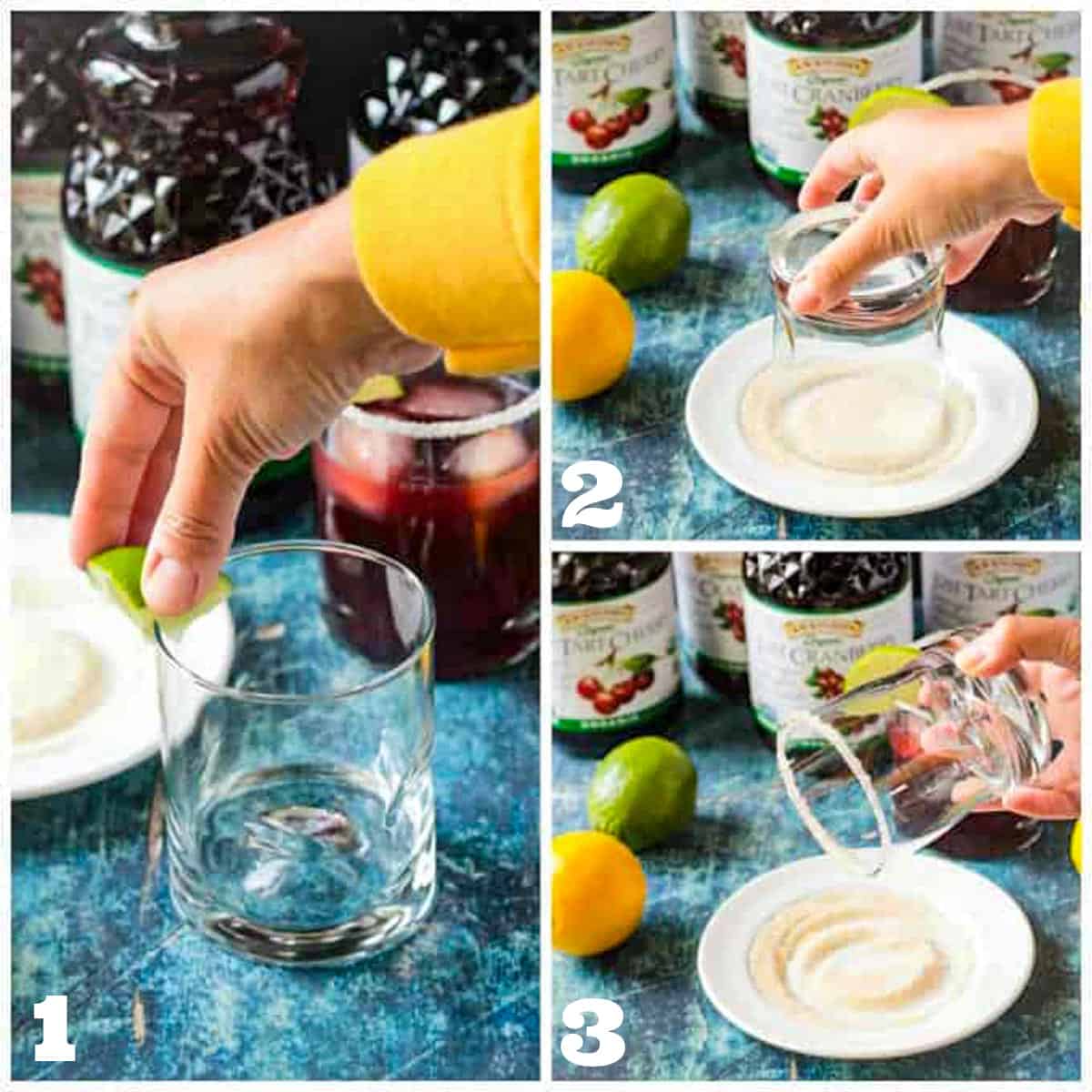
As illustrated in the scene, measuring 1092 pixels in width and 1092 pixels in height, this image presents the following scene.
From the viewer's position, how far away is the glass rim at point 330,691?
0.98 metres

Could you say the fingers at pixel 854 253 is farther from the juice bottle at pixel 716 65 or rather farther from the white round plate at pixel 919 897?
the white round plate at pixel 919 897

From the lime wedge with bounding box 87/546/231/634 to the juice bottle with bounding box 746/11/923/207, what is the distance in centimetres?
32

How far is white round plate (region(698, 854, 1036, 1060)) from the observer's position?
1.02 m

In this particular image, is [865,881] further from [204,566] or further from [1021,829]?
[204,566]

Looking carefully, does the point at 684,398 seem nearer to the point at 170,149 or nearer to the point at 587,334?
the point at 587,334

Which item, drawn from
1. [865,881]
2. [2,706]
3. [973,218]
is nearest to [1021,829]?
[865,881]

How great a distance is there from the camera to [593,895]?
104 cm

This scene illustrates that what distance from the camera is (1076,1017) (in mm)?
1036

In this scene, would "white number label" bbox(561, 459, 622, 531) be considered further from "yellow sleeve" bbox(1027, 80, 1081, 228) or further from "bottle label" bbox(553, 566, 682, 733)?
"yellow sleeve" bbox(1027, 80, 1081, 228)

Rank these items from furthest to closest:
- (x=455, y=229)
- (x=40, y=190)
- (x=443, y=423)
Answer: (x=40, y=190) < (x=443, y=423) < (x=455, y=229)

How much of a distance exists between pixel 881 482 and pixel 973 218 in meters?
0.12

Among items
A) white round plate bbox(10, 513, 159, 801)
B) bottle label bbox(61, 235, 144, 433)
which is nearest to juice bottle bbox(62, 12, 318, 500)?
bottle label bbox(61, 235, 144, 433)

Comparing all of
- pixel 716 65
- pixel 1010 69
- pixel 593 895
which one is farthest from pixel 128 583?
pixel 1010 69

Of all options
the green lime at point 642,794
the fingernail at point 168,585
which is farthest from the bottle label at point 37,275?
the green lime at point 642,794
